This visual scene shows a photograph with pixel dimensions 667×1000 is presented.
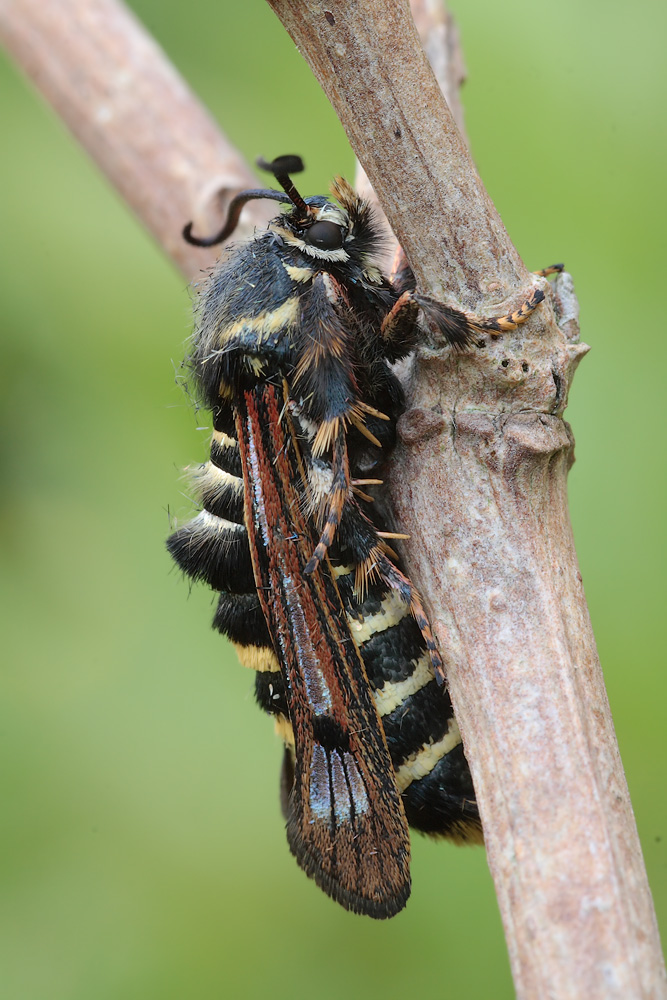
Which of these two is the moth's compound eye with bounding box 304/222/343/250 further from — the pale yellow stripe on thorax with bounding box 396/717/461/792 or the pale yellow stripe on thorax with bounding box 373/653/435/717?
the pale yellow stripe on thorax with bounding box 396/717/461/792

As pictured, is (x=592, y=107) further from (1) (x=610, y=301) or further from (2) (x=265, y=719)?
(2) (x=265, y=719)

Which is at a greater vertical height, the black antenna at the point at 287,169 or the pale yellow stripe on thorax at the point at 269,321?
the black antenna at the point at 287,169

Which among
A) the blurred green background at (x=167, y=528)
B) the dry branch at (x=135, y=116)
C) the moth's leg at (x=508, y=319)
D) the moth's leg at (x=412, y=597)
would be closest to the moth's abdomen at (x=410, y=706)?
the moth's leg at (x=412, y=597)

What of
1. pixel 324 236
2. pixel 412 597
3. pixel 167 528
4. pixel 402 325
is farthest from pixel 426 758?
pixel 167 528

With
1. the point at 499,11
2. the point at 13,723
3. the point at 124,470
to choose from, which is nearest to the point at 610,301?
the point at 499,11

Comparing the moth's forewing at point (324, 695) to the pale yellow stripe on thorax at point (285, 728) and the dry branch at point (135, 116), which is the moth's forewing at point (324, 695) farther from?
the dry branch at point (135, 116)

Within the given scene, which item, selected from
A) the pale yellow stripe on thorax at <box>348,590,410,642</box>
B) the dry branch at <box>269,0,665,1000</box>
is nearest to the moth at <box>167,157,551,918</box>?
the pale yellow stripe on thorax at <box>348,590,410,642</box>

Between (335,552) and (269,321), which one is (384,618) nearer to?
(335,552)

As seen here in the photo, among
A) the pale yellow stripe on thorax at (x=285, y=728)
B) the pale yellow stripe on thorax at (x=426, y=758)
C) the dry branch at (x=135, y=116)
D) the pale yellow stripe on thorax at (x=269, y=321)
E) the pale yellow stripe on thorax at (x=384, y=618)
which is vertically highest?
A: the dry branch at (x=135, y=116)
